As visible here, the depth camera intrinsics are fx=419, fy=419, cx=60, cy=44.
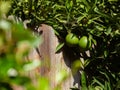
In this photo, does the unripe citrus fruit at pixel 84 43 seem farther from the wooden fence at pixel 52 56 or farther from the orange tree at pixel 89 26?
the wooden fence at pixel 52 56

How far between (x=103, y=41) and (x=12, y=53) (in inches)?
107

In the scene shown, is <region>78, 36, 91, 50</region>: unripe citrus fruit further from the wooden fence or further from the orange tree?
the wooden fence

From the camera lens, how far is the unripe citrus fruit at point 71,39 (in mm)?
3203

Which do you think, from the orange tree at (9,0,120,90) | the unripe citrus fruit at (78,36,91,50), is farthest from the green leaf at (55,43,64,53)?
the unripe citrus fruit at (78,36,91,50)

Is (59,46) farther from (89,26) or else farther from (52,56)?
(89,26)

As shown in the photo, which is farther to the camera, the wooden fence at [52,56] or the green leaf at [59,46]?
the green leaf at [59,46]

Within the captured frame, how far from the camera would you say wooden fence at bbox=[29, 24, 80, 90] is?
308 centimetres

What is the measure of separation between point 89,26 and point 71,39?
0.63 feet

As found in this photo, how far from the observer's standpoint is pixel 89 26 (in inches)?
129

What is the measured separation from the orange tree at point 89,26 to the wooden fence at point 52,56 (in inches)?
2.1

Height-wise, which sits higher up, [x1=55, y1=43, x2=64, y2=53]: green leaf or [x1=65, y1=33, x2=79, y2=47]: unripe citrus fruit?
[x1=65, y1=33, x2=79, y2=47]: unripe citrus fruit

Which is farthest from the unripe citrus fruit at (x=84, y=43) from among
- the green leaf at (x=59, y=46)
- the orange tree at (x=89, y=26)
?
the green leaf at (x=59, y=46)

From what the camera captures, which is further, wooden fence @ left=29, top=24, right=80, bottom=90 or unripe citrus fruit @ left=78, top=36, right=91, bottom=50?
unripe citrus fruit @ left=78, top=36, right=91, bottom=50

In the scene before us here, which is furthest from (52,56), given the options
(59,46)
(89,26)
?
(89,26)
